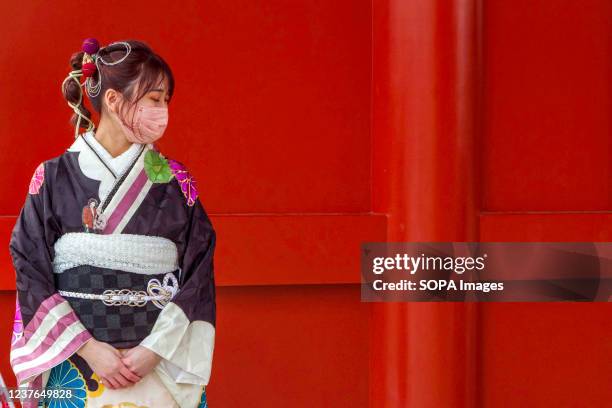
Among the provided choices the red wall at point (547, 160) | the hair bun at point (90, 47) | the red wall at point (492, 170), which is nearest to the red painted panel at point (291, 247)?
the red wall at point (492, 170)

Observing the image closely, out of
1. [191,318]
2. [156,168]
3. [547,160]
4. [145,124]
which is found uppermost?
[145,124]

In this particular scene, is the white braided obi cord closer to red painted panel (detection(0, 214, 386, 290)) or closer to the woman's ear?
the woman's ear

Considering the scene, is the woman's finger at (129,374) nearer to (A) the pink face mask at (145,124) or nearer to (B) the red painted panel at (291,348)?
(A) the pink face mask at (145,124)

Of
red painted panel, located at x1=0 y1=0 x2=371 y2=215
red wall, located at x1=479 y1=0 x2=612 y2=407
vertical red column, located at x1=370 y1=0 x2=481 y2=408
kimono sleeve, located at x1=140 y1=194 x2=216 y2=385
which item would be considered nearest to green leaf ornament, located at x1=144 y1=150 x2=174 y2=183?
kimono sleeve, located at x1=140 y1=194 x2=216 y2=385

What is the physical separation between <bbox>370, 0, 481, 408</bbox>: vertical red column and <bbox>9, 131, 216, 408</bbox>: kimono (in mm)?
1108

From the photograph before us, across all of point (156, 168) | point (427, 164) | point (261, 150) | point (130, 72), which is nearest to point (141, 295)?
point (156, 168)

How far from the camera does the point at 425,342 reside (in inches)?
117

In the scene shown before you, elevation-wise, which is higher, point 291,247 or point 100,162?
point 100,162

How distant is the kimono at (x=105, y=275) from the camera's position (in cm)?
199

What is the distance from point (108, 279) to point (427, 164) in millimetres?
1389

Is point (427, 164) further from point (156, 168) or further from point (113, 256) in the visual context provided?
point (113, 256)

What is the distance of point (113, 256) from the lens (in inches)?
78.4

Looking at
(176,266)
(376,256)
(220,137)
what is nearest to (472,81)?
(376,256)

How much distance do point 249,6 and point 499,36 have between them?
1017 mm
